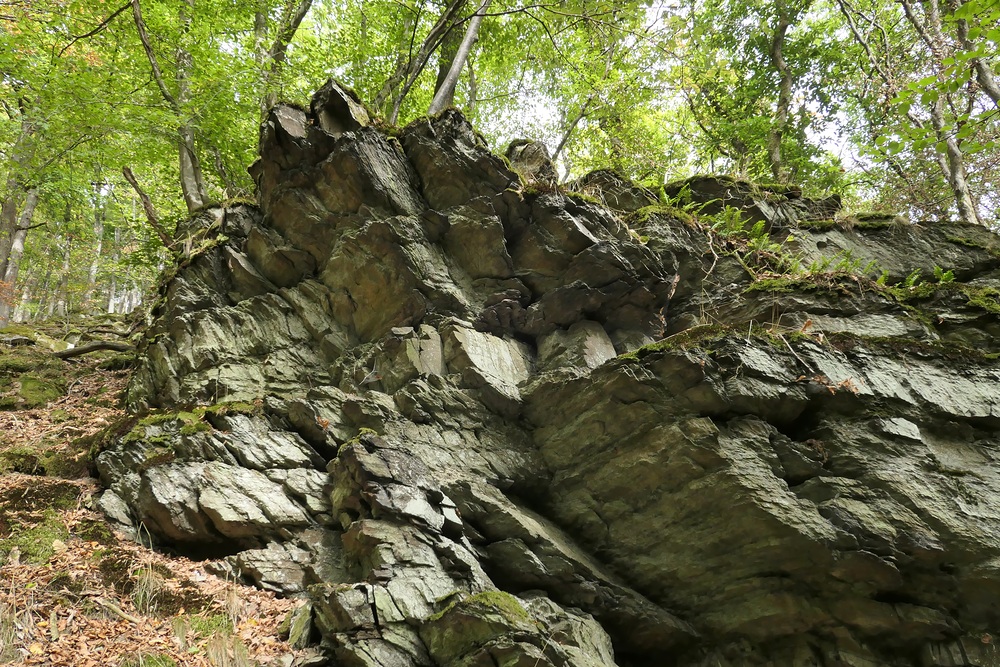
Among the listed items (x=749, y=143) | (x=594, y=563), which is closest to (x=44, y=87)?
(x=594, y=563)

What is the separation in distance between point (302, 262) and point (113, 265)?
20129 millimetres

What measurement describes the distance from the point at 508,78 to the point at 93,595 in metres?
22.4

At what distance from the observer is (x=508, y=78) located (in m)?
22.5

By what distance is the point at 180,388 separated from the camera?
356 inches

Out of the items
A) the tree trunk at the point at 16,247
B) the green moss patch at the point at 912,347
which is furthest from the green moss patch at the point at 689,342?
the tree trunk at the point at 16,247

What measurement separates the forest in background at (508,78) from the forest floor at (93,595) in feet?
22.4

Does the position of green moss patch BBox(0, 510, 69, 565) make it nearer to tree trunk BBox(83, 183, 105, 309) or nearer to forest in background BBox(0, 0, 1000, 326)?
forest in background BBox(0, 0, 1000, 326)

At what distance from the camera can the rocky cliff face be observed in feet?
19.7

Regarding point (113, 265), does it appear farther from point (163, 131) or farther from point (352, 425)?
point (352, 425)

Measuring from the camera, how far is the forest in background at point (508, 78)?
473 inches

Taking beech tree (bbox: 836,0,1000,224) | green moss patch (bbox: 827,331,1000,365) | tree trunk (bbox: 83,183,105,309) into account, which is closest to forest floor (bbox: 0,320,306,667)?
green moss patch (bbox: 827,331,1000,365)

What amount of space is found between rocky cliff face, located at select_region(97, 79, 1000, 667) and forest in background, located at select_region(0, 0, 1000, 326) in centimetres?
232

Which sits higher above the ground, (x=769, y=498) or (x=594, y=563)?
(x=769, y=498)

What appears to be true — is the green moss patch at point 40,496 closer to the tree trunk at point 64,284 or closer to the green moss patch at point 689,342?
the green moss patch at point 689,342
